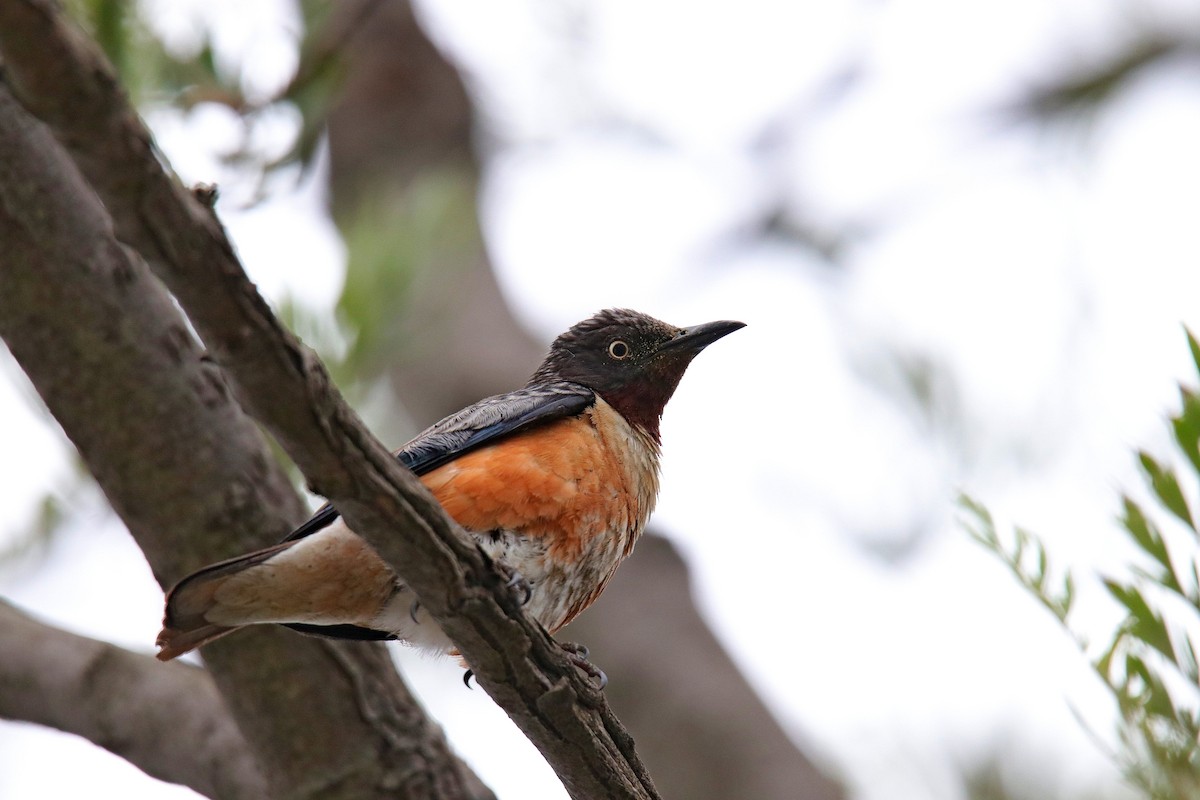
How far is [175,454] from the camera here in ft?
13.3

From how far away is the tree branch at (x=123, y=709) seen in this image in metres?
4.36

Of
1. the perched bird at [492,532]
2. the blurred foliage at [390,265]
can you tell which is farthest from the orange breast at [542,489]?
the blurred foliage at [390,265]

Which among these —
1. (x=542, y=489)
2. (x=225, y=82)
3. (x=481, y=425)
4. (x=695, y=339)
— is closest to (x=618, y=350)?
(x=695, y=339)

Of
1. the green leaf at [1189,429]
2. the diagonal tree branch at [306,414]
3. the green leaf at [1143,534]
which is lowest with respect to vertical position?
the green leaf at [1143,534]

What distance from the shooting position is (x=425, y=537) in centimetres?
272

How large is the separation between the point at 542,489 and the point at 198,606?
3.68 feet

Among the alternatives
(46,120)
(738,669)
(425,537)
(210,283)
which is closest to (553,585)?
(425,537)

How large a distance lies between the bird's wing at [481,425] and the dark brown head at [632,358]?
17.3 inches

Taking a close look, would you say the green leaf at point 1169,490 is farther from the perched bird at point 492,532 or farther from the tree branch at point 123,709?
the tree branch at point 123,709

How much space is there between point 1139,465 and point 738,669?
5.73m

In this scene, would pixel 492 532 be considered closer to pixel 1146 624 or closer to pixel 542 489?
pixel 542 489

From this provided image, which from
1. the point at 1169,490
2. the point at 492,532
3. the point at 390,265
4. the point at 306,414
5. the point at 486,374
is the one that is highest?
the point at 486,374

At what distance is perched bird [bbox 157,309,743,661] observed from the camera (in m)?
3.80

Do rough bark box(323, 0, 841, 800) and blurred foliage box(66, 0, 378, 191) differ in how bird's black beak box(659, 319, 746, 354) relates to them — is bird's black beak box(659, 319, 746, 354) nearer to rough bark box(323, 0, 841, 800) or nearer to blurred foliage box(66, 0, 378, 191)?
rough bark box(323, 0, 841, 800)
